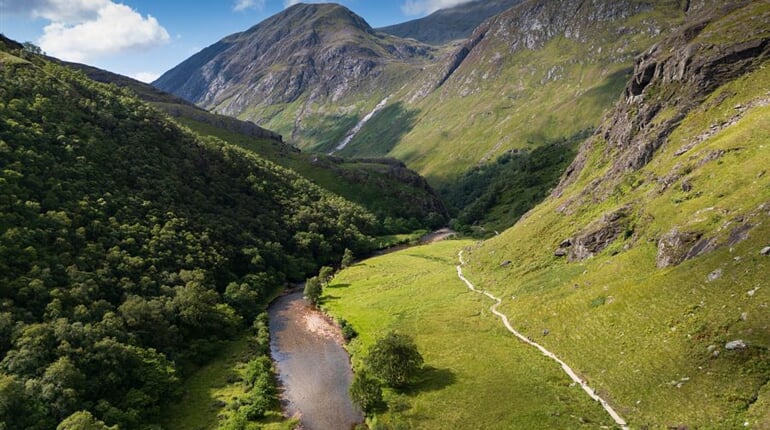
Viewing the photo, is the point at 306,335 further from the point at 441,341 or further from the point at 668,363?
the point at 668,363

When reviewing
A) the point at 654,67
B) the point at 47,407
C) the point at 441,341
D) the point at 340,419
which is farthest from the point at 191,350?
the point at 654,67

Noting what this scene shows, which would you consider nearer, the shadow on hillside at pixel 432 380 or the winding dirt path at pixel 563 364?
the winding dirt path at pixel 563 364

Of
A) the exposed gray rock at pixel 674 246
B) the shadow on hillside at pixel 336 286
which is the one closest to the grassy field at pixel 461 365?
the shadow on hillside at pixel 336 286

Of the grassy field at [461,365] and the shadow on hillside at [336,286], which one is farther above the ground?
the grassy field at [461,365]

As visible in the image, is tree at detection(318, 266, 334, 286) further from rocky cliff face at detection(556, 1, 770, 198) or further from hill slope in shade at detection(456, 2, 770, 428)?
rocky cliff face at detection(556, 1, 770, 198)

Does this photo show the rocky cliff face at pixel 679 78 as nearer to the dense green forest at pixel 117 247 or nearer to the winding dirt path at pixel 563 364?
the winding dirt path at pixel 563 364

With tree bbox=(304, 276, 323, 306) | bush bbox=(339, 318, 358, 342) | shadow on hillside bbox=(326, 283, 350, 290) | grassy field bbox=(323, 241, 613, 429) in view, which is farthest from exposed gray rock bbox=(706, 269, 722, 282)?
shadow on hillside bbox=(326, 283, 350, 290)
